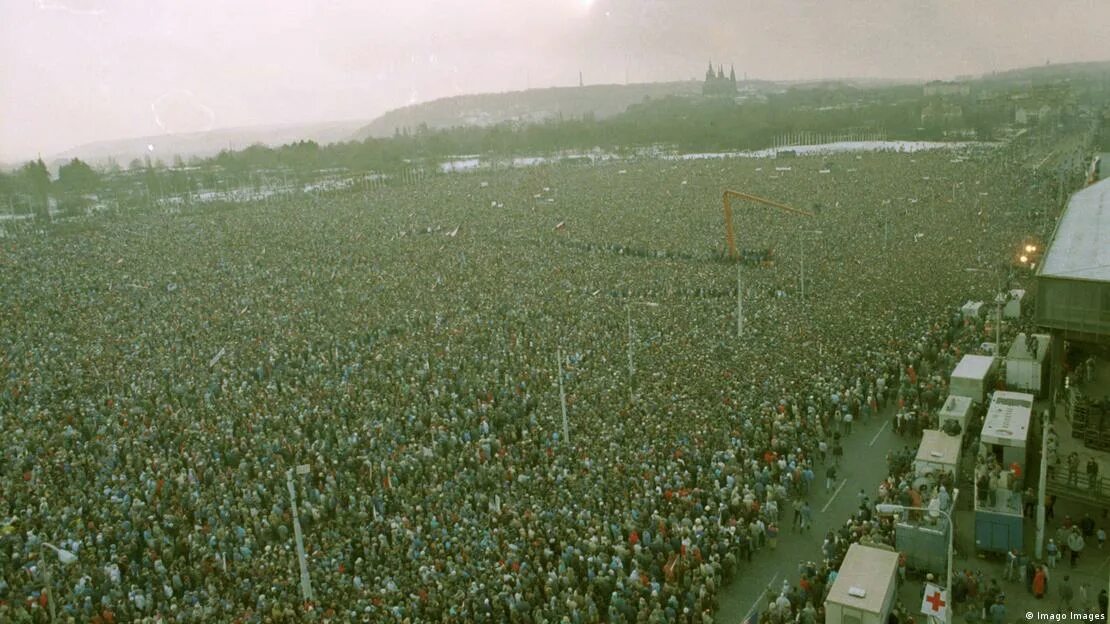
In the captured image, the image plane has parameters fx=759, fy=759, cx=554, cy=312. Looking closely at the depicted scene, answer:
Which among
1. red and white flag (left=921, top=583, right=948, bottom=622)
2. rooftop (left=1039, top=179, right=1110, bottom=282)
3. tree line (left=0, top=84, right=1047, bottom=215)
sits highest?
tree line (left=0, top=84, right=1047, bottom=215)

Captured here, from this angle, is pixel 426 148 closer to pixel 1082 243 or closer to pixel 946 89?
pixel 1082 243

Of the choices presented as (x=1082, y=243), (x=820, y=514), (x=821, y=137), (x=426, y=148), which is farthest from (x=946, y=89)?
(x=820, y=514)

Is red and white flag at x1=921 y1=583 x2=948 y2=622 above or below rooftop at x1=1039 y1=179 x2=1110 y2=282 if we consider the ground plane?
below

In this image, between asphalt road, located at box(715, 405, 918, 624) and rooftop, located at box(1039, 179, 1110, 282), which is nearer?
asphalt road, located at box(715, 405, 918, 624)

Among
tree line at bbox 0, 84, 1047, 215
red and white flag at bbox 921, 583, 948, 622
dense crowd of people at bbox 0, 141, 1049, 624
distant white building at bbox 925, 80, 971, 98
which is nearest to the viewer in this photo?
red and white flag at bbox 921, 583, 948, 622

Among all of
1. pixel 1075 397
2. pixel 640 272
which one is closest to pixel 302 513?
pixel 1075 397

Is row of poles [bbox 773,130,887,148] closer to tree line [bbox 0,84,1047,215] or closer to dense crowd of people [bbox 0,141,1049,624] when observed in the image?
tree line [bbox 0,84,1047,215]

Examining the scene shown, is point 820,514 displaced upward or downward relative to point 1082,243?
downward

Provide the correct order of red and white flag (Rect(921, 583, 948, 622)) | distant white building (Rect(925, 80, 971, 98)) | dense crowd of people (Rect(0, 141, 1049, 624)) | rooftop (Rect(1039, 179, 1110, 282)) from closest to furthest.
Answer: red and white flag (Rect(921, 583, 948, 622)) < dense crowd of people (Rect(0, 141, 1049, 624)) < rooftop (Rect(1039, 179, 1110, 282)) < distant white building (Rect(925, 80, 971, 98))

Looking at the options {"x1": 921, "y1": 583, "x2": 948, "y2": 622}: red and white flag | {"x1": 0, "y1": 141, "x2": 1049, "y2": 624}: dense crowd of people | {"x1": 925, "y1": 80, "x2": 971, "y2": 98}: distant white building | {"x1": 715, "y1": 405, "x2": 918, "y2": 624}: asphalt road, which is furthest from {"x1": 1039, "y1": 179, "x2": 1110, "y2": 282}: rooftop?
{"x1": 925, "y1": 80, "x2": 971, "y2": 98}: distant white building
